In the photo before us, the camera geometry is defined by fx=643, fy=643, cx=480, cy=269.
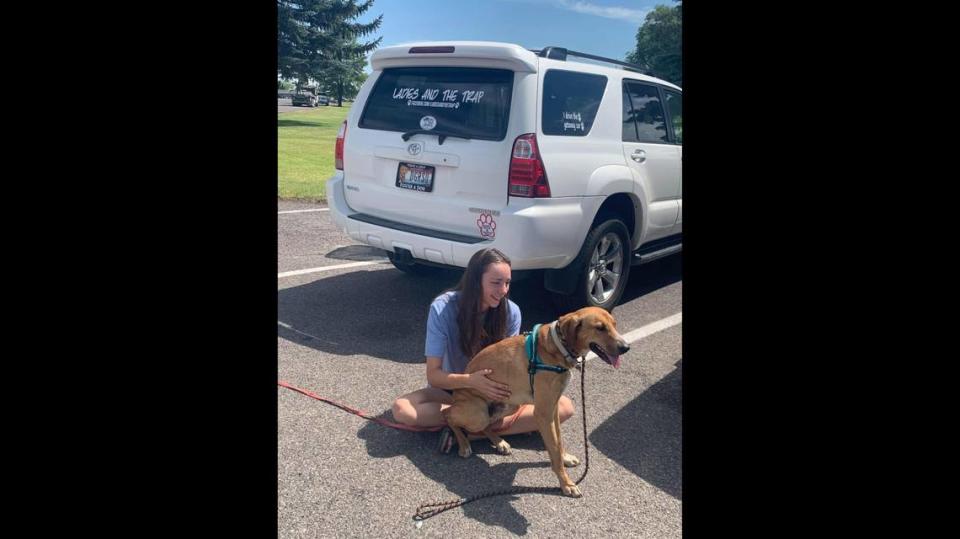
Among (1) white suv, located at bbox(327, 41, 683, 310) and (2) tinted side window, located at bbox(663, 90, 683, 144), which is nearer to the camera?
(1) white suv, located at bbox(327, 41, 683, 310)

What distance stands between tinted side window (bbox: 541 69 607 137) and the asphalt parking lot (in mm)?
1399

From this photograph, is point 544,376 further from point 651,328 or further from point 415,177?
point 651,328

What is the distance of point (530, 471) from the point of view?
2.79 meters

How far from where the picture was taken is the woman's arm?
276 centimetres

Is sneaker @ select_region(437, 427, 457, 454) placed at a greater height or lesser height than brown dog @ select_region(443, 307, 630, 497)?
lesser

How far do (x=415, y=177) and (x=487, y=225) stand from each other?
661 millimetres

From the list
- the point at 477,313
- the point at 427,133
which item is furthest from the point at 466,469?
the point at 427,133

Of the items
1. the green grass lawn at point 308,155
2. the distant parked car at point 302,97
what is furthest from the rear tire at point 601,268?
the green grass lawn at point 308,155

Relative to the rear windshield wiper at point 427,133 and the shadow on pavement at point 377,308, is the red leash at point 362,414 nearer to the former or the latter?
the shadow on pavement at point 377,308

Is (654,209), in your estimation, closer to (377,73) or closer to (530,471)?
(377,73)

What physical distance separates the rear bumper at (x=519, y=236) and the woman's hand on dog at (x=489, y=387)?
1.52 metres

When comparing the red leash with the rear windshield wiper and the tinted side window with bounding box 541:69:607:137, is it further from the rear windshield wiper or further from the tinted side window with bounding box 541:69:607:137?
the tinted side window with bounding box 541:69:607:137

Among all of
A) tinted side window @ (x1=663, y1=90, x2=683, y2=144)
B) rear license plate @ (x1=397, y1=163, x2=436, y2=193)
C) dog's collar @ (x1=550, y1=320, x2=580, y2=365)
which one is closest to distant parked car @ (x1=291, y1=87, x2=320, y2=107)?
rear license plate @ (x1=397, y1=163, x2=436, y2=193)
